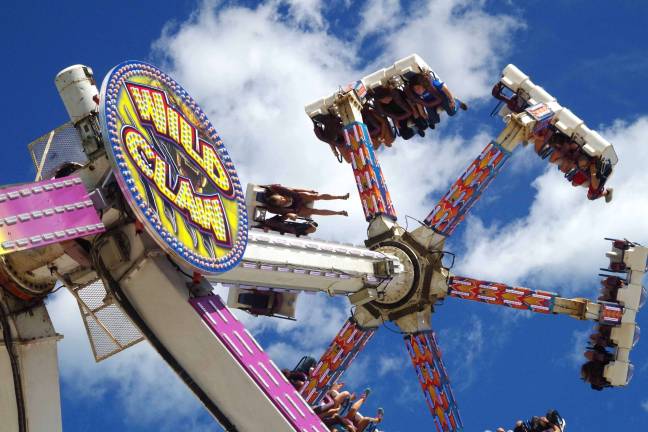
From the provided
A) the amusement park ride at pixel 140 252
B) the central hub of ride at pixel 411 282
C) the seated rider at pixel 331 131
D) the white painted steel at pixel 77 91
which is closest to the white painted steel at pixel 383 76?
the seated rider at pixel 331 131

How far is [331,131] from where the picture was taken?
94.0ft

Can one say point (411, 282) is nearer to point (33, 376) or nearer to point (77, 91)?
point (77, 91)

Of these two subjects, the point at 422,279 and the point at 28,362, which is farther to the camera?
the point at 422,279

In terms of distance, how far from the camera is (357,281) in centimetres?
2422

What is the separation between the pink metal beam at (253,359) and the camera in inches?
705

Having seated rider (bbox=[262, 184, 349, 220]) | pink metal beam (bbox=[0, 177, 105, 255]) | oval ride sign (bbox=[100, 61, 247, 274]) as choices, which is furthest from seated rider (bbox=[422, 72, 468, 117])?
pink metal beam (bbox=[0, 177, 105, 255])

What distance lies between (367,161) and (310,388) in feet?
17.1

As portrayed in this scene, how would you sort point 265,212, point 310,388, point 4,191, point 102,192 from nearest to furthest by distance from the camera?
1. point 4,191
2. point 102,192
3. point 265,212
4. point 310,388

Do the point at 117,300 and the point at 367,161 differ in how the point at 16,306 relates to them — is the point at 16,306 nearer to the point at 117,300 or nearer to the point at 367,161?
the point at 117,300

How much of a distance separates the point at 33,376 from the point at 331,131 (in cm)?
1298

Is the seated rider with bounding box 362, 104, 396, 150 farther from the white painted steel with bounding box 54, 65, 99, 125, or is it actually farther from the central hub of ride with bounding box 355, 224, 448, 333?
the white painted steel with bounding box 54, 65, 99, 125

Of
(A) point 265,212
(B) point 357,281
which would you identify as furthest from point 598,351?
(A) point 265,212

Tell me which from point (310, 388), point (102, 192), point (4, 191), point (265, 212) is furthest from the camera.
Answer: point (310, 388)

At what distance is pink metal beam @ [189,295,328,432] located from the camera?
1791 centimetres
